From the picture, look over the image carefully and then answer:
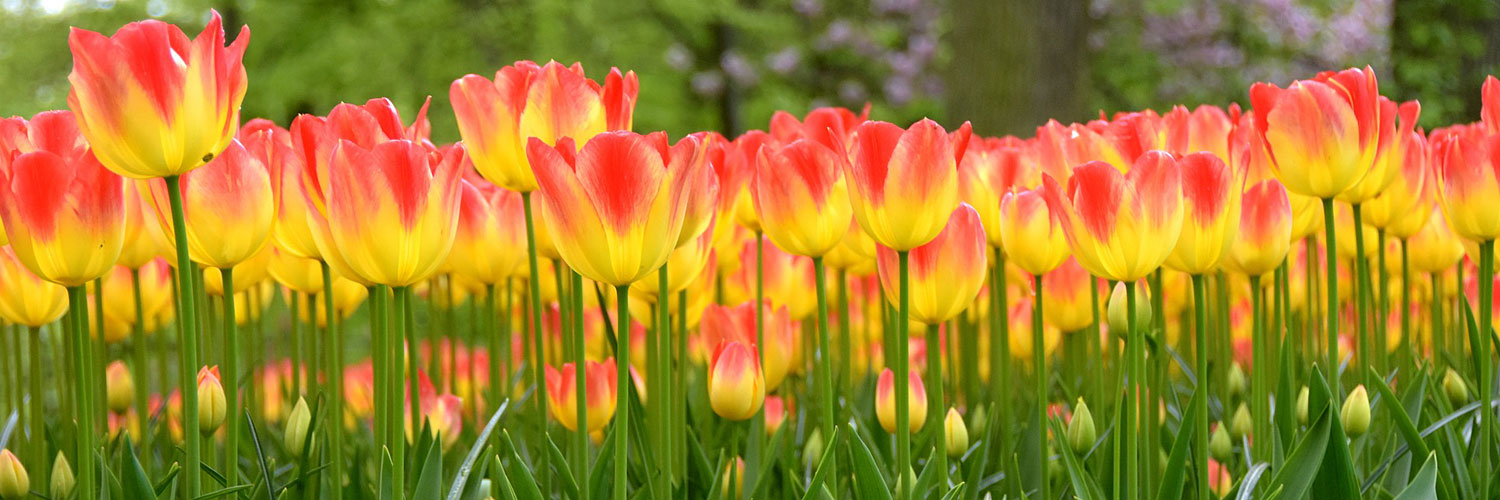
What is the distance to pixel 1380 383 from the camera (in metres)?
1.59

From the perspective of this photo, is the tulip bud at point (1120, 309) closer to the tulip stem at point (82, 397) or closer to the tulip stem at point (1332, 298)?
the tulip stem at point (1332, 298)

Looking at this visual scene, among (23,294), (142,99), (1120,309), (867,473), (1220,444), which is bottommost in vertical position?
(1220,444)

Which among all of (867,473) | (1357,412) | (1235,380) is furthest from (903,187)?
(1235,380)

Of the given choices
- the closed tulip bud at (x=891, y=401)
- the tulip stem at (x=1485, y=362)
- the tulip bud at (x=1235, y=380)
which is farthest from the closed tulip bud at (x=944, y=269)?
the tulip bud at (x=1235, y=380)

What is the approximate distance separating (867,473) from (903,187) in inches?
12.1

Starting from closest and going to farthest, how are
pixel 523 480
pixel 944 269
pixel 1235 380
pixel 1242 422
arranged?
pixel 523 480, pixel 944 269, pixel 1242 422, pixel 1235 380

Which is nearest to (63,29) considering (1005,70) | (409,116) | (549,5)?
(409,116)

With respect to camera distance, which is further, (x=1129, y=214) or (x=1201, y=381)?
(x=1201, y=381)

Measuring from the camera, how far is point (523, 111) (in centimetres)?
158

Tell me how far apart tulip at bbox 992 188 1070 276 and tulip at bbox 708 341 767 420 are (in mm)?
367

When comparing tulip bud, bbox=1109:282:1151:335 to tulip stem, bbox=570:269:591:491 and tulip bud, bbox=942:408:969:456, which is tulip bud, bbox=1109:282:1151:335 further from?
tulip stem, bbox=570:269:591:491

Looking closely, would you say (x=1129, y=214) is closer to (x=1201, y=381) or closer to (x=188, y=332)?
(x=1201, y=381)

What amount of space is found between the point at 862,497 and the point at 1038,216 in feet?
1.55

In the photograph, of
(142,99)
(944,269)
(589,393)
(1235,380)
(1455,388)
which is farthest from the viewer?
(1235,380)
